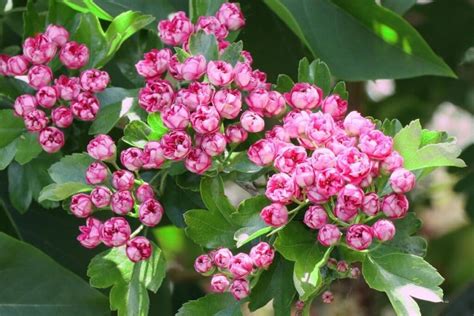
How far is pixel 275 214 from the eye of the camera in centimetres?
79

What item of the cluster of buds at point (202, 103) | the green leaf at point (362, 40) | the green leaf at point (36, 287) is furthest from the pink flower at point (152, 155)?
the green leaf at point (362, 40)

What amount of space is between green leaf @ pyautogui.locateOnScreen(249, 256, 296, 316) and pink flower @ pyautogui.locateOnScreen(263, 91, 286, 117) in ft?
0.41

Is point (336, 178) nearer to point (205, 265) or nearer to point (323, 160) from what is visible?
point (323, 160)

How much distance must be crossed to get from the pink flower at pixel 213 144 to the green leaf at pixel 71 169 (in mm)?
121

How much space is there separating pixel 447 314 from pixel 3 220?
61 cm

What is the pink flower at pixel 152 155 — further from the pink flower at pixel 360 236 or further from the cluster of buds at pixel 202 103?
the pink flower at pixel 360 236

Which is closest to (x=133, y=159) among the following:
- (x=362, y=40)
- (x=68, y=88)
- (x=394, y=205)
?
(x=68, y=88)

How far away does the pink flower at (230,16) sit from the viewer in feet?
3.17

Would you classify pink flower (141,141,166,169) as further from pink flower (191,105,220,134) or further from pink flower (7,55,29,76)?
pink flower (7,55,29,76)

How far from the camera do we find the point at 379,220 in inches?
31.8

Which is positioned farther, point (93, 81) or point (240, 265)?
point (93, 81)

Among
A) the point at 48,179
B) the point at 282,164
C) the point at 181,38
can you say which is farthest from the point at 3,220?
the point at 282,164

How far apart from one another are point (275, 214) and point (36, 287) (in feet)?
1.10

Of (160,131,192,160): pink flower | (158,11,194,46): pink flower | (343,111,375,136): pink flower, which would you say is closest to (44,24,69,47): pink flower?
(158,11,194,46): pink flower
